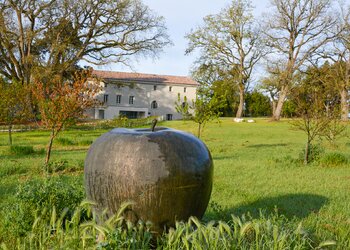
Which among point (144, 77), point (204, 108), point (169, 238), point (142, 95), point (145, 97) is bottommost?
point (169, 238)

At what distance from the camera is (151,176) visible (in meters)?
4.53

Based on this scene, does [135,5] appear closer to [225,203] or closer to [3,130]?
[3,130]

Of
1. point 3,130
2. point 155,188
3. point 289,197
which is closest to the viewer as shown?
point 155,188

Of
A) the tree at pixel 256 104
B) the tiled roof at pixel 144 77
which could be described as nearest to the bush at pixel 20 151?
the tiled roof at pixel 144 77

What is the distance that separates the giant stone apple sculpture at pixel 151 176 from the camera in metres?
4.55

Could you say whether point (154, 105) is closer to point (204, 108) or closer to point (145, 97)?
point (145, 97)

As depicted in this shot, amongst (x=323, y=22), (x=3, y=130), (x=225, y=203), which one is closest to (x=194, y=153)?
(x=225, y=203)

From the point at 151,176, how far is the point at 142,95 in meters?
67.4

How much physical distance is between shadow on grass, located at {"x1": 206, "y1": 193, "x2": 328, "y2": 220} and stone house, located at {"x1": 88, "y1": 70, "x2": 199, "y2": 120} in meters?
A: 61.4

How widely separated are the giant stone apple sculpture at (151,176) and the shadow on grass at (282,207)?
1.51 m

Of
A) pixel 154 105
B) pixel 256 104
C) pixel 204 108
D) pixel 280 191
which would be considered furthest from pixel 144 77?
pixel 280 191

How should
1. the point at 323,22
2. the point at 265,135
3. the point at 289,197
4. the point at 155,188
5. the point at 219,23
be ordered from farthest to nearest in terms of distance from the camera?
1. the point at 219,23
2. the point at 323,22
3. the point at 265,135
4. the point at 289,197
5. the point at 155,188

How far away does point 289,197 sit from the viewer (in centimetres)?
802

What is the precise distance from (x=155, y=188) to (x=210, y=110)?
55.2 feet
